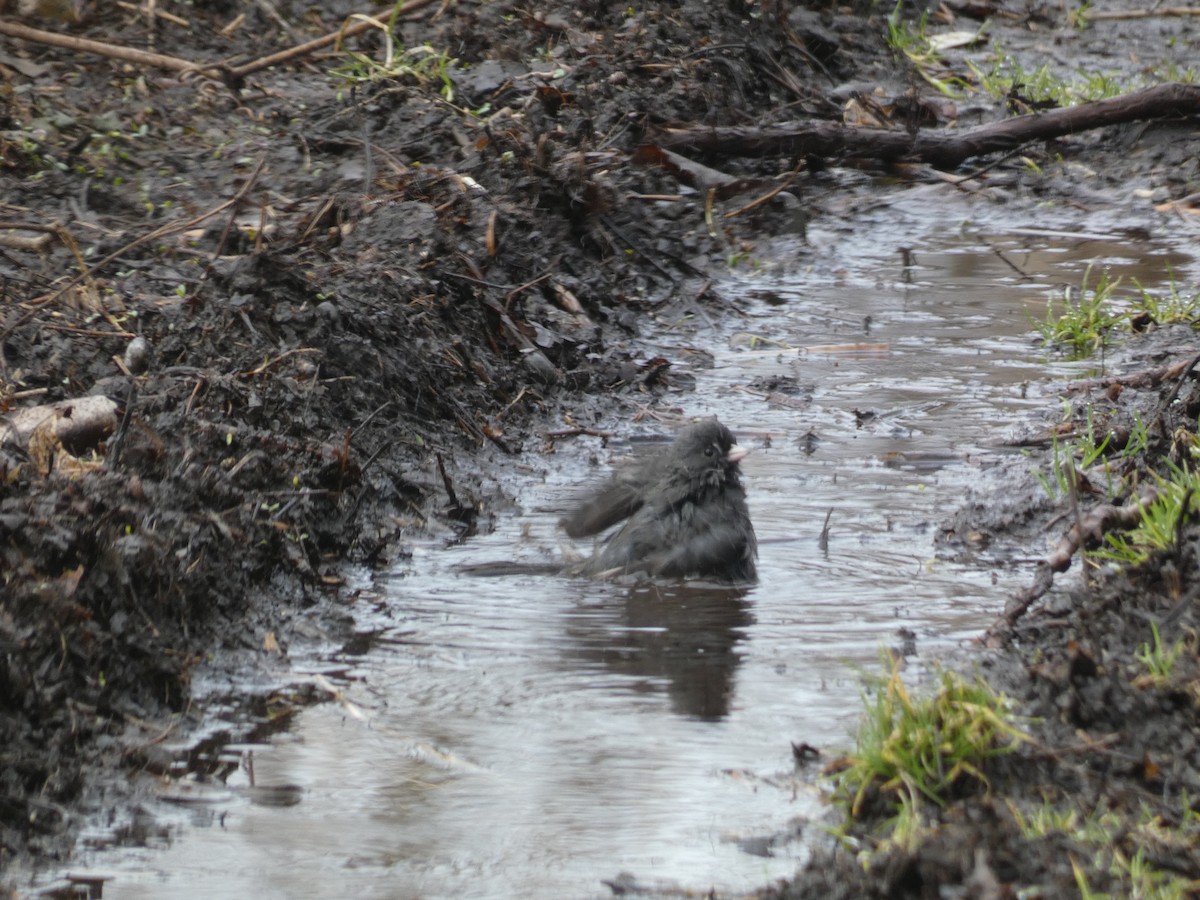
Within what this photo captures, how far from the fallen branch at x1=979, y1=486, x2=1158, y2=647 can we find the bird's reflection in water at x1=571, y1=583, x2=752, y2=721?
0.74 metres

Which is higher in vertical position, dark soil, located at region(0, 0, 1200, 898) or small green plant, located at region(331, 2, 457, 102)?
small green plant, located at region(331, 2, 457, 102)

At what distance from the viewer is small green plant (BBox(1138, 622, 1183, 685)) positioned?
3.49m

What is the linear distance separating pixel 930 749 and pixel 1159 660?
0.65 meters

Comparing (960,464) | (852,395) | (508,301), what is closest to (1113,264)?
(852,395)

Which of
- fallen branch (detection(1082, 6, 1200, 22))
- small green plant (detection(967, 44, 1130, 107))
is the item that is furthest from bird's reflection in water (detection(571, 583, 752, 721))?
fallen branch (detection(1082, 6, 1200, 22))

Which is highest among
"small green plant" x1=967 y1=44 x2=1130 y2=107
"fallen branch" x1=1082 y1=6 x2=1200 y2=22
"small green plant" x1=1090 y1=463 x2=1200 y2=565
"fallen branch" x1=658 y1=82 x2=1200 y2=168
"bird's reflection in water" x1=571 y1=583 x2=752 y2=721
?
"fallen branch" x1=1082 y1=6 x2=1200 y2=22

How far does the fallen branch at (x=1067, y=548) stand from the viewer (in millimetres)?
4113

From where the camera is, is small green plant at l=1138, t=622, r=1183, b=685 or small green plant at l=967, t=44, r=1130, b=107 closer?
small green plant at l=1138, t=622, r=1183, b=685

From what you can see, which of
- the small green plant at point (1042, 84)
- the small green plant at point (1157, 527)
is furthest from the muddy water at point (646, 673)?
the small green plant at point (1042, 84)

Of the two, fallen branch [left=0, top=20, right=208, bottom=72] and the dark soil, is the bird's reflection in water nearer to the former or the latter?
the dark soil

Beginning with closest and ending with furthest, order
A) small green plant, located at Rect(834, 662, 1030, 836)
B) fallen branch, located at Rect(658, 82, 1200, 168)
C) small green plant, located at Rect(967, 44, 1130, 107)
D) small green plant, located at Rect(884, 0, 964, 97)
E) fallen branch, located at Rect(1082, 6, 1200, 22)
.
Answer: small green plant, located at Rect(834, 662, 1030, 836), fallen branch, located at Rect(658, 82, 1200, 168), small green plant, located at Rect(967, 44, 1130, 107), small green plant, located at Rect(884, 0, 964, 97), fallen branch, located at Rect(1082, 6, 1200, 22)

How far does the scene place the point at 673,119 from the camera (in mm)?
9188

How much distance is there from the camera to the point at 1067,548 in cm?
430

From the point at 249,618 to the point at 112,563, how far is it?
522mm
